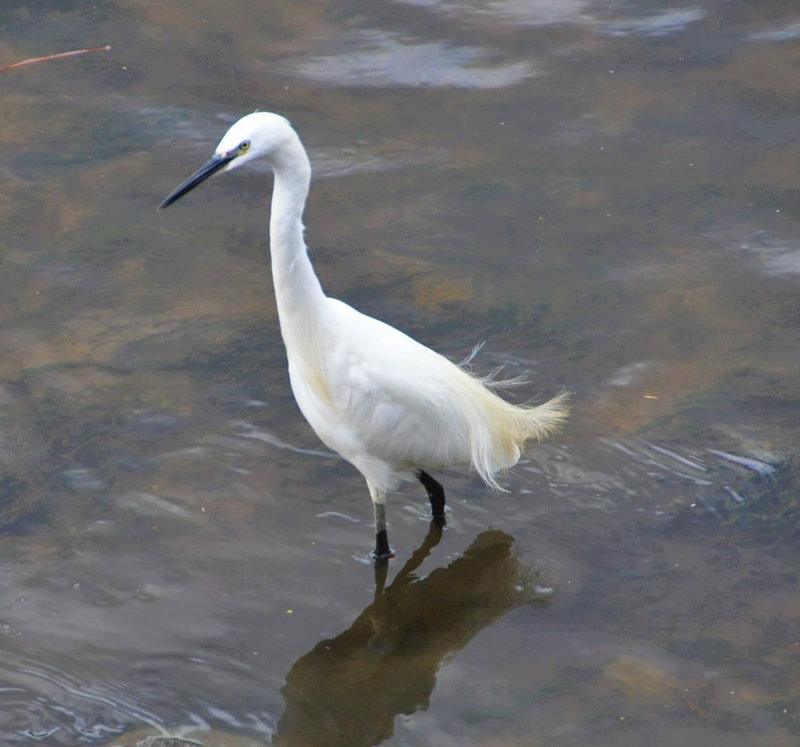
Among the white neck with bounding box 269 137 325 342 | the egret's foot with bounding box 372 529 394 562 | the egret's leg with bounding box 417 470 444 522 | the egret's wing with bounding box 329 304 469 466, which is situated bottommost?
the egret's foot with bounding box 372 529 394 562

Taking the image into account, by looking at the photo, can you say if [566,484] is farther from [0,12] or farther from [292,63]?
[0,12]

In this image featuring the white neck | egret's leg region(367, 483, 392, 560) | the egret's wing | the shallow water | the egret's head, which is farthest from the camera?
egret's leg region(367, 483, 392, 560)

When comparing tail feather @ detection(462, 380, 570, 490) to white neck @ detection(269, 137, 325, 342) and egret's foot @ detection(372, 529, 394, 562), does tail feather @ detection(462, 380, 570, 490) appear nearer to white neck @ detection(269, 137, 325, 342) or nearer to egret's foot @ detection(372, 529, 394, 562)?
egret's foot @ detection(372, 529, 394, 562)

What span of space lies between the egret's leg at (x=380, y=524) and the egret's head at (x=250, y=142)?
1.37m

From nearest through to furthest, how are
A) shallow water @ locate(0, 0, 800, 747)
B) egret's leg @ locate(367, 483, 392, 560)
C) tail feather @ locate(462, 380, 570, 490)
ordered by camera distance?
1. shallow water @ locate(0, 0, 800, 747)
2. egret's leg @ locate(367, 483, 392, 560)
3. tail feather @ locate(462, 380, 570, 490)

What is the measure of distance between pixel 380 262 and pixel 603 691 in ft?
9.71

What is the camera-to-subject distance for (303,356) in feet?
14.5

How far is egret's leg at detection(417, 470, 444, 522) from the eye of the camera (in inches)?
187

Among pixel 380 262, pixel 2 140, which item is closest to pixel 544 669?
pixel 380 262

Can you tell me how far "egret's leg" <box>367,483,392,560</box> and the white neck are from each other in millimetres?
698

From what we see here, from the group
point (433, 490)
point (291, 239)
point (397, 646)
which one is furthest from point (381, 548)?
point (291, 239)

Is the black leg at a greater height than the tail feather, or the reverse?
the tail feather

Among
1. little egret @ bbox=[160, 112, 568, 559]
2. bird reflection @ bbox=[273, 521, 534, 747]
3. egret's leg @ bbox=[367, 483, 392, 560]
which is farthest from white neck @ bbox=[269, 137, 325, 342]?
bird reflection @ bbox=[273, 521, 534, 747]

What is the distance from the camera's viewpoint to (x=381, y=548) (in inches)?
183
